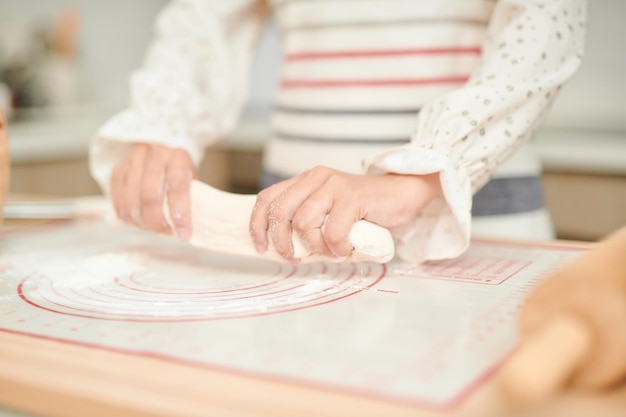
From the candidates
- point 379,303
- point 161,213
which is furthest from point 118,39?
point 379,303

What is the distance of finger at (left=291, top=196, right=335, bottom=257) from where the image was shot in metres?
0.53

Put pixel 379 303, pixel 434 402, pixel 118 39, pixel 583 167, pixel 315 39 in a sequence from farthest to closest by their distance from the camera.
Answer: pixel 118 39
pixel 583 167
pixel 315 39
pixel 379 303
pixel 434 402

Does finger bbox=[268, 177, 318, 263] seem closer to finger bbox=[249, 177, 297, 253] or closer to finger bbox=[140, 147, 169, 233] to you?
finger bbox=[249, 177, 297, 253]

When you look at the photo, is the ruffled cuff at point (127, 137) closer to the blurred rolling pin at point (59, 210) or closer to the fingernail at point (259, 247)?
the blurred rolling pin at point (59, 210)

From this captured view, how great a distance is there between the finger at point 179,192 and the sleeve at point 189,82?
52 mm

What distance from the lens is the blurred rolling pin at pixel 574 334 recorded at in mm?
303

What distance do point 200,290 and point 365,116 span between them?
352 mm

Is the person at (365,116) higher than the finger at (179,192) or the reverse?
higher

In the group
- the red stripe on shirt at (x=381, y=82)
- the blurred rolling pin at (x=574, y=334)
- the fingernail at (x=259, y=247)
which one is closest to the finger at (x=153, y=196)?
the fingernail at (x=259, y=247)

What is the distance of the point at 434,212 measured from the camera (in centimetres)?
63

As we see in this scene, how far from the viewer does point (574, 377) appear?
1.12ft

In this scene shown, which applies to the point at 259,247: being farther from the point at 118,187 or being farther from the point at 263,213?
the point at 118,187

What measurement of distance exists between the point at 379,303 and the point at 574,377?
18 cm

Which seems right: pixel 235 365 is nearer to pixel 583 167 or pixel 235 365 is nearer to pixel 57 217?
pixel 57 217
